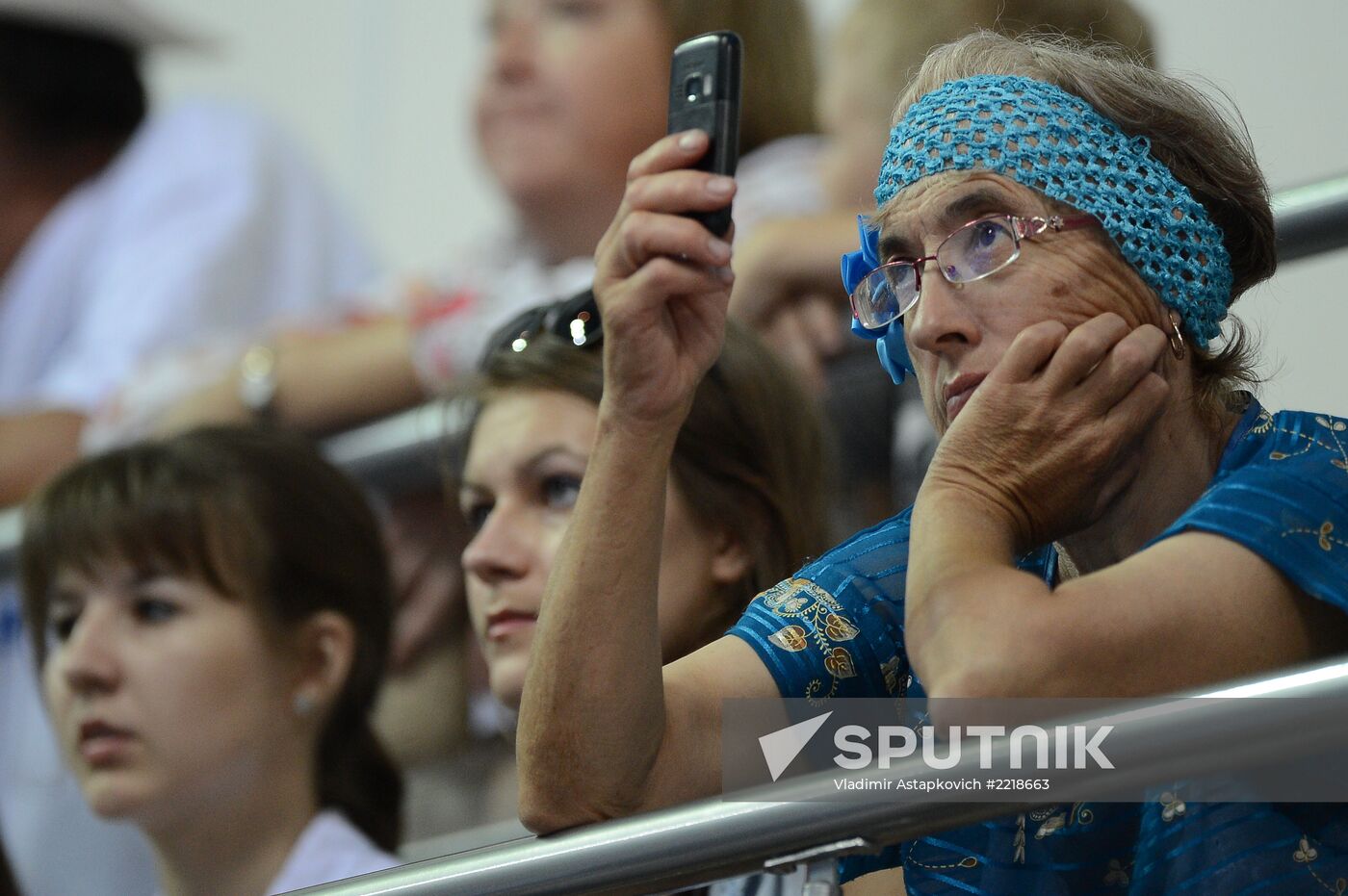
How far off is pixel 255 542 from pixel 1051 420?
3.82ft

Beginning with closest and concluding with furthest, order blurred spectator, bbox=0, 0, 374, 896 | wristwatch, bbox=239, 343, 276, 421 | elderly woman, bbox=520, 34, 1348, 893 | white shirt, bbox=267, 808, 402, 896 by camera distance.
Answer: elderly woman, bbox=520, 34, 1348, 893, white shirt, bbox=267, 808, 402, 896, wristwatch, bbox=239, 343, 276, 421, blurred spectator, bbox=0, 0, 374, 896

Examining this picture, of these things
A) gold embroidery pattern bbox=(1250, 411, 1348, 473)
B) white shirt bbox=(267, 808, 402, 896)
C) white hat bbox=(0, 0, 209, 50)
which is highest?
white hat bbox=(0, 0, 209, 50)

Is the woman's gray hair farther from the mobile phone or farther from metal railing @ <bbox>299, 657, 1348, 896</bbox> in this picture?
metal railing @ <bbox>299, 657, 1348, 896</bbox>

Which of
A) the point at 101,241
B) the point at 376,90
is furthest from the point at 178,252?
the point at 376,90

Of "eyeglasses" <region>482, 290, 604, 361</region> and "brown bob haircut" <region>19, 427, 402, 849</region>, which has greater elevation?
"eyeglasses" <region>482, 290, 604, 361</region>

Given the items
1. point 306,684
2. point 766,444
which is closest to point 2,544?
point 306,684

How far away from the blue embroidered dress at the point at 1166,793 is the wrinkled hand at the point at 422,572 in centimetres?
96

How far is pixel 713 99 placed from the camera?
48.7 inches

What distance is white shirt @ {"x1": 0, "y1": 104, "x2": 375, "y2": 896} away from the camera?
9.18 ft

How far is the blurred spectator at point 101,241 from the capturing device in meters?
2.63

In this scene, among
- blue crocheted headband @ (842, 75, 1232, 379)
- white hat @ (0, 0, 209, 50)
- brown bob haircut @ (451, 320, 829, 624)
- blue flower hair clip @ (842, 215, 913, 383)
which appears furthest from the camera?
white hat @ (0, 0, 209, 50)

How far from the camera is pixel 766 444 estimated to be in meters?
1.67

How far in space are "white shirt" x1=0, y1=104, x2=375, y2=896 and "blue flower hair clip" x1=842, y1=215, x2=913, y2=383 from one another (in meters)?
1.62

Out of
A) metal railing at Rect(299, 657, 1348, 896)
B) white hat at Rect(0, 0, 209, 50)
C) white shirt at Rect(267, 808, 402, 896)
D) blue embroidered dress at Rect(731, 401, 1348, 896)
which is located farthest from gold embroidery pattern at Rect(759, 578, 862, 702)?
white hat at Rect(0, 0, 209, 50)
